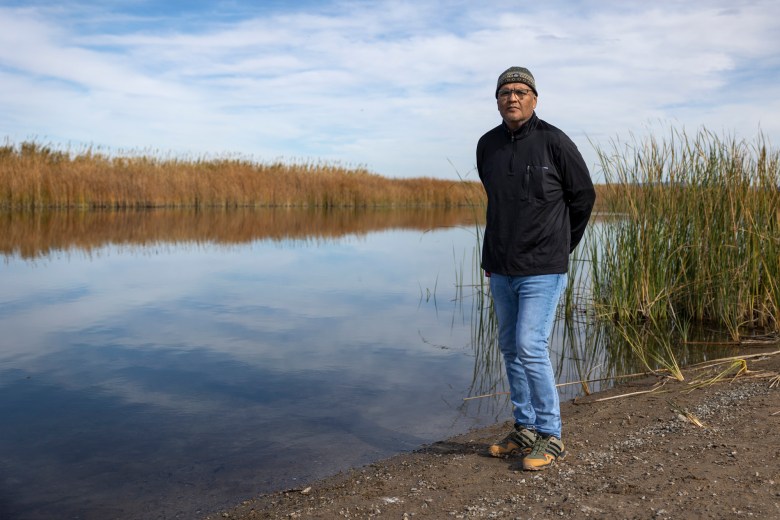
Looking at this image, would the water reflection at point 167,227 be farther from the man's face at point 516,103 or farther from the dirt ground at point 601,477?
the man's face at point 516,103

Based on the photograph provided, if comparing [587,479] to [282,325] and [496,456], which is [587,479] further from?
[282,325]

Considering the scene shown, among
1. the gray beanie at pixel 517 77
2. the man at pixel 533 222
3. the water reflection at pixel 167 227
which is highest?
the gray beanie at pixel 517 77

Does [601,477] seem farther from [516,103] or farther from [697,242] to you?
[697,242]

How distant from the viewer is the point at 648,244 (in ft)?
23.6

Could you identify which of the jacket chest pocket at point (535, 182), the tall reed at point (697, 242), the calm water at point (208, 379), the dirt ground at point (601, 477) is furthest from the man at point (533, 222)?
the tall reed at point (697, 242)

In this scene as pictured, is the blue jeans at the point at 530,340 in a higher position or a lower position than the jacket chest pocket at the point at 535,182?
lower

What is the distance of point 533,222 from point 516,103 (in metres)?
0.55

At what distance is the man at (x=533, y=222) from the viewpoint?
3.46 metres

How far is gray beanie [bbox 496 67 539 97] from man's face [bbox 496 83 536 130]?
0.06 ft

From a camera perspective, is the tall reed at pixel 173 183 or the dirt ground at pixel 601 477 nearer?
the dirt ground at pixel 601 477

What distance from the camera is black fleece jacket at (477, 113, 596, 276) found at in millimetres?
3461

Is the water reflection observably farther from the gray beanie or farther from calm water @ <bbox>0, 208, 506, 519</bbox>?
the gray beanie

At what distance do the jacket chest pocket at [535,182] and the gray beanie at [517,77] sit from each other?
384 mm

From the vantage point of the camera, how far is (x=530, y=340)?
11.4 feet
